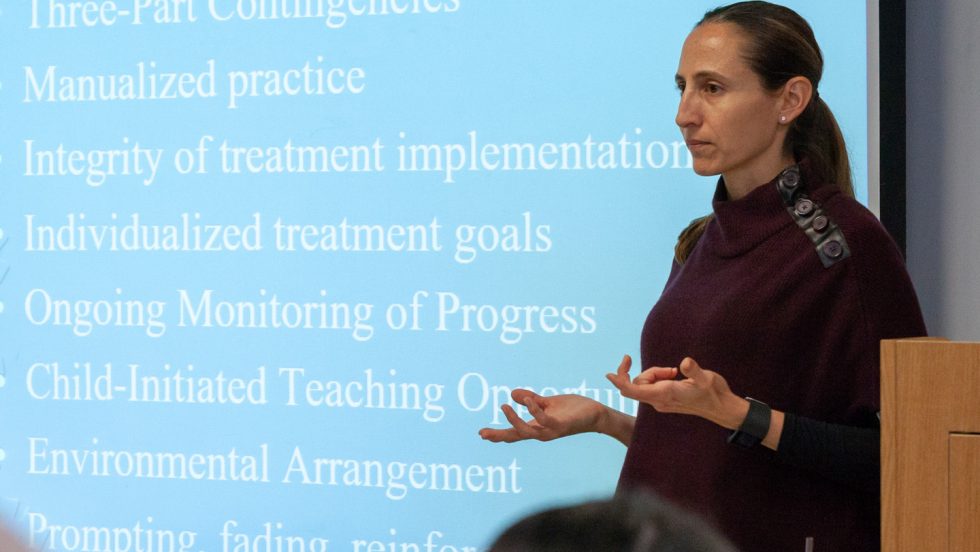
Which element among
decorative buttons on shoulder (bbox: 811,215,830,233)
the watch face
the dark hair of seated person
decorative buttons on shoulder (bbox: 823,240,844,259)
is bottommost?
the dark hair of seated person

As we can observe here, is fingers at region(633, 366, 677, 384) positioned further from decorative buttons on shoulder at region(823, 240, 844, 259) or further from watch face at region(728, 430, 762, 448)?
decorative buttons on shoulder at region(823, 240, 844, 259)

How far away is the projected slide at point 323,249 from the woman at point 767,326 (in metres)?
0.82

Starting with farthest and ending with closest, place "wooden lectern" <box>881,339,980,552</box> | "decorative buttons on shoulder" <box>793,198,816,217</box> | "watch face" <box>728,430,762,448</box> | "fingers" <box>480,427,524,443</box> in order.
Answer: "fingers" <box>480,427,524,443</box> < "decorative buttons on shoulder" <box>793,198,816,217</box> < "watch face" <box>728,430,762,448</box> < "wooden lectern" <box>881,339,980,552</box>

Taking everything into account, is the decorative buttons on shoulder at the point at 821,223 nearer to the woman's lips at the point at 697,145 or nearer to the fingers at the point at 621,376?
the woman's lips at the point at 697,145

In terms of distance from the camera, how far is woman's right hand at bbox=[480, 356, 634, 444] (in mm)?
1548

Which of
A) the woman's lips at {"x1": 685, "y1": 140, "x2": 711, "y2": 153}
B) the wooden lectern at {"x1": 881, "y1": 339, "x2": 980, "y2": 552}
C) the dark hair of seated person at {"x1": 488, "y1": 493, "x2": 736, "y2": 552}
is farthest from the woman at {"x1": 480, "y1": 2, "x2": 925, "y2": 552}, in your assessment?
the dark hair of seated person at {"x1": 488, "y1": 493, "x2": 736, "y2": 552}

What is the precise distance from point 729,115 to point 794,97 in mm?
90

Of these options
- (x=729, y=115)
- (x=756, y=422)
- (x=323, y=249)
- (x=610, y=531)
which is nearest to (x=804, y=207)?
(x=729, y=115)

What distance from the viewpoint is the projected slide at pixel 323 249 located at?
2.39 m

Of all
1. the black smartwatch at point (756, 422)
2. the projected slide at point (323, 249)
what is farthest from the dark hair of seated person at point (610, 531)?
the projected slide at point (323, 249)

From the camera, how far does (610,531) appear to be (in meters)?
0.49

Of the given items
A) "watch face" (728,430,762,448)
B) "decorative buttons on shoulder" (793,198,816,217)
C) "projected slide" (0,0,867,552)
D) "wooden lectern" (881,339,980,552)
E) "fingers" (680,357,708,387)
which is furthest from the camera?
"projected slide" (0,0,867,552)

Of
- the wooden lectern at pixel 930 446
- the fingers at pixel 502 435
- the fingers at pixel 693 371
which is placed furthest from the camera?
the fingers at pixel 502 435

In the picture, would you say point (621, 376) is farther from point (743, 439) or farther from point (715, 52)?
point (715, 52)
